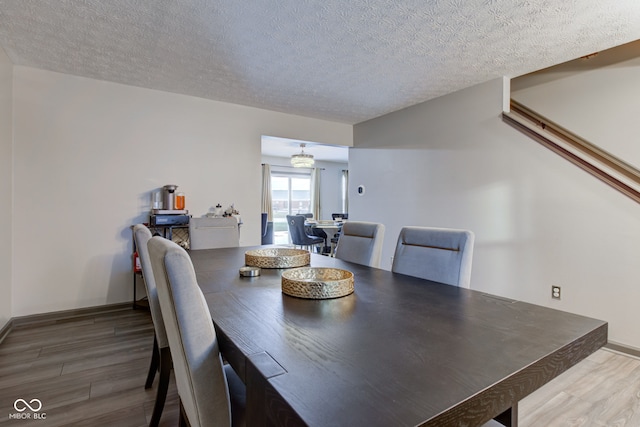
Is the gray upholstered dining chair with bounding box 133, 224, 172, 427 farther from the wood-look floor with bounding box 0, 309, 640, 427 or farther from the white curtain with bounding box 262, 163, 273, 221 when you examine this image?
the white curtain with bounding box 262, 163, 273, 221

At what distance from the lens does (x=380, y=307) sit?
1137 mm

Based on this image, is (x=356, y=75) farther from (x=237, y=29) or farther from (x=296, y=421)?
(x=296, y=421)

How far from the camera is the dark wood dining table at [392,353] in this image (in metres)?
0.58

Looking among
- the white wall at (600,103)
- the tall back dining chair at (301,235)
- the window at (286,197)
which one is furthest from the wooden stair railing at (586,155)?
the window at (286,197)

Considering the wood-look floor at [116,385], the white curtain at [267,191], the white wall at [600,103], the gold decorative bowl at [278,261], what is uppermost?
the white wall at [600,103]

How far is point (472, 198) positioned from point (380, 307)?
276 centimetres

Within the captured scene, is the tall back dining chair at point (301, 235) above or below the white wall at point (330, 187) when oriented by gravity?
below

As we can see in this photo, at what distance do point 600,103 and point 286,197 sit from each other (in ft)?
21.8

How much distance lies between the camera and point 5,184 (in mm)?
2697

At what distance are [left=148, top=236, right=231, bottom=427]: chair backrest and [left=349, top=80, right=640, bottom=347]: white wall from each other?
3.04m

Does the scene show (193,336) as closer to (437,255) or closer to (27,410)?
(437,255)

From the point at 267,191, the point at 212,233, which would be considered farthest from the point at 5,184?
the point at 267,191

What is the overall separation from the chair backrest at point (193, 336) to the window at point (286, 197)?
24.6 feet

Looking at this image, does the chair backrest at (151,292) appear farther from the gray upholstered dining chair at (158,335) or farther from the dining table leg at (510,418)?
the dining table leg at (510,418)
